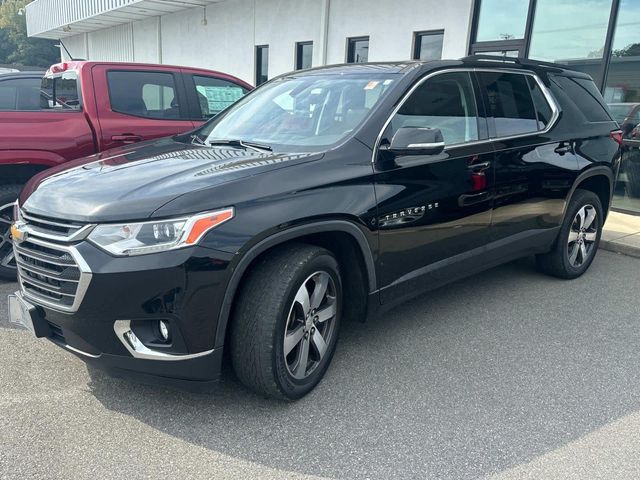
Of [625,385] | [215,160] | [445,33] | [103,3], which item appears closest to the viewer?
[215,160]

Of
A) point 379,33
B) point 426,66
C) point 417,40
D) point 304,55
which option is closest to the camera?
point 426,66

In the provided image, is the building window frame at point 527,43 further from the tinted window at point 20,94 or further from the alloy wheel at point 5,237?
the alloy wheel at point 5,237

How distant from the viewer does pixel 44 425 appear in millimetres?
2600

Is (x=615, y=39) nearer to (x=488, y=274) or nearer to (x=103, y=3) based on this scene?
(x=488, y=274)

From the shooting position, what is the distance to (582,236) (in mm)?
4910

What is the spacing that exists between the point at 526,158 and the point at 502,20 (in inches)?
231

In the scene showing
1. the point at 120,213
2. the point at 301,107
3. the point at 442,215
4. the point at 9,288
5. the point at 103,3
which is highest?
the point at 103,3

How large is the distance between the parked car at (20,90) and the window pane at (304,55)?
840 cm

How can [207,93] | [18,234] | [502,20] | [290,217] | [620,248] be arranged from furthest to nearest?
[502,20], [620,248], [207,93], [18,234], [290,217]

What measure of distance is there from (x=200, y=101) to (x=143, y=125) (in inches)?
29.9

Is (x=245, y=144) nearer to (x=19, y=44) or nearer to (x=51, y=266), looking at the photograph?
(x=51, y=266)

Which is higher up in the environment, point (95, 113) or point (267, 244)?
point (95, 113)

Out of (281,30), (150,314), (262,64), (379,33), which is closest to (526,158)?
(150,314)

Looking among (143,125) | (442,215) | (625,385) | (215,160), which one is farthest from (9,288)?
(625,385)
